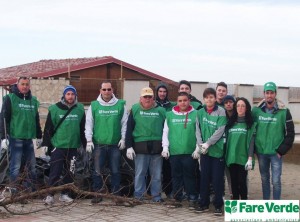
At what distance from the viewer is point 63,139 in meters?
7.77

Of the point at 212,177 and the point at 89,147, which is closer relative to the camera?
the point at 212,177

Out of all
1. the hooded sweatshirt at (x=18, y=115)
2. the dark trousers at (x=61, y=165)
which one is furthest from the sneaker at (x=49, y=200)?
the hooded sweatshirt at (x=18, y=115)

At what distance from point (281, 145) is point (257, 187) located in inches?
110

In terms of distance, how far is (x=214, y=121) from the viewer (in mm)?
7191

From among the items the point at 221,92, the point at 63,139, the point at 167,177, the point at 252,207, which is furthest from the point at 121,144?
the point at 252,207

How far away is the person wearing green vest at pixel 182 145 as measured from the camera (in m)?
7.50

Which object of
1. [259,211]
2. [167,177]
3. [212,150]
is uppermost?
[212,150]

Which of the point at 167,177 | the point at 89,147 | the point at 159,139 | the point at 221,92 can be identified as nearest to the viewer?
the point at 89,147

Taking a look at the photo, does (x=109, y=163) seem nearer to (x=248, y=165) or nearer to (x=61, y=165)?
(x=61, y=165)

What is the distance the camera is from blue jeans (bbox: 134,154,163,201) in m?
7.82

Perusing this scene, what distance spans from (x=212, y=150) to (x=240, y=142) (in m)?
0.40

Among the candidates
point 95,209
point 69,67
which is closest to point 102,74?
point 69,67

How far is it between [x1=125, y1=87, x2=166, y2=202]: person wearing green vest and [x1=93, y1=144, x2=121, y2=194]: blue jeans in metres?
0.22

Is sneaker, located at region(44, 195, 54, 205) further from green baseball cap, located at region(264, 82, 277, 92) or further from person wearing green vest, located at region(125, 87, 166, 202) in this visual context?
green baseball cap, located at region(264, 82, 277, 92)
